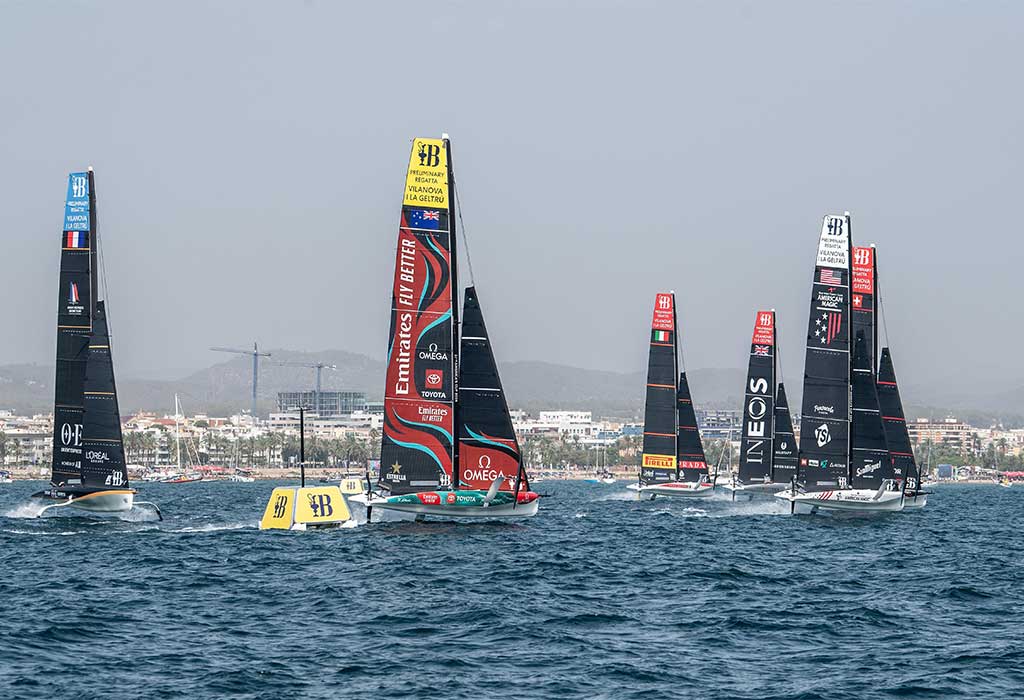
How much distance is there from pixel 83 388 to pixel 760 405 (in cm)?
4341

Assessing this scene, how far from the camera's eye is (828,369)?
192ft

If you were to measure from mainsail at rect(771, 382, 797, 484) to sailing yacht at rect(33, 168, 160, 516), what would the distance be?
129ft

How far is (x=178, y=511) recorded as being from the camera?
242 feet

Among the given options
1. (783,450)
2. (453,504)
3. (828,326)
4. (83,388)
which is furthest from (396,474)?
(783,450)

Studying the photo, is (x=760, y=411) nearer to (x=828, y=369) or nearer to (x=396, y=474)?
(x=828, y=369)

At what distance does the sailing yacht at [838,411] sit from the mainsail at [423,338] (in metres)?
18.9

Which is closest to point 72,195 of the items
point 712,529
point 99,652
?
point 712,529

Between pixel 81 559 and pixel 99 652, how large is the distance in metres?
15.9

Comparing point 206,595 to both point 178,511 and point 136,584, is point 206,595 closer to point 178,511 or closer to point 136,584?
point 136,584

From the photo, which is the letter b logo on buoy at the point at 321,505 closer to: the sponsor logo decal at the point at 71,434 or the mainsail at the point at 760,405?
the sponsor logo decal at the point at 71,434

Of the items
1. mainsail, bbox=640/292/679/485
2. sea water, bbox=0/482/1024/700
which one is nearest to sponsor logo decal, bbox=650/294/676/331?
mainsail, bbox=640/292/679/485

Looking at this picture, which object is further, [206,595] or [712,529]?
[712,529]

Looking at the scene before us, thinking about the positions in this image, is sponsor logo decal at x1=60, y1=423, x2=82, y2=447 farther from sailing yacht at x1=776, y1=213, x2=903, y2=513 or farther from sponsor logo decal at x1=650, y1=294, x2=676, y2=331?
sponsor logo decal at x1=650, y1=294, x2=676, y2=331

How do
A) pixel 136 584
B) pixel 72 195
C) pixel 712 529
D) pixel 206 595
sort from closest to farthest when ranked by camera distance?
pixel 206 595 < pixel 136 584 < pixel 72 195 < pixel 712 529
